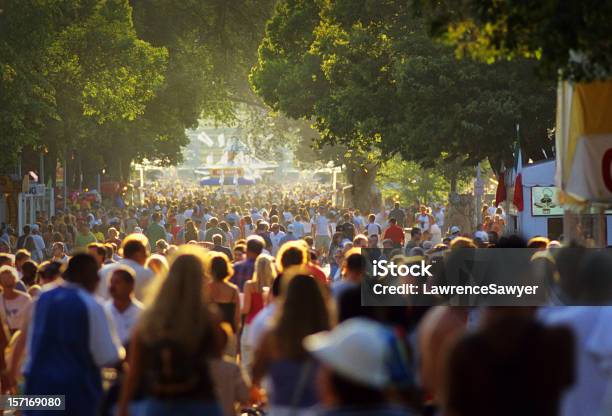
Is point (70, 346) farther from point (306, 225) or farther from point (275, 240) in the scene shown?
point (306, 225)

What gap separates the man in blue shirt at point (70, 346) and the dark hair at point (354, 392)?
3.55 m

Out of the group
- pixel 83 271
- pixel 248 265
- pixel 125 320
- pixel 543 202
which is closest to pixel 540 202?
pixel 543 202

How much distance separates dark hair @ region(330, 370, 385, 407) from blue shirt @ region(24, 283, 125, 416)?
→ 3.55 metres

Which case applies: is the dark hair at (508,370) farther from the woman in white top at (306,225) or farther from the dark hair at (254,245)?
the woman in white top at (306,225)

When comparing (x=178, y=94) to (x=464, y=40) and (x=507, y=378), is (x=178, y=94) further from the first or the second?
(x=507, y=378)

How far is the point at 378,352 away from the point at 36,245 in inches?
866

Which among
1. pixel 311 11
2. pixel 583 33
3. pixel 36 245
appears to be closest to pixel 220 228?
pixel 36 245

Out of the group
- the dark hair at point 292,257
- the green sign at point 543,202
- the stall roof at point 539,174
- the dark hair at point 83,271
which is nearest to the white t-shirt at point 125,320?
the dark hair at point 83,271

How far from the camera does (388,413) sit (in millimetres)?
5219

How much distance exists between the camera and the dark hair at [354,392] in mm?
5133

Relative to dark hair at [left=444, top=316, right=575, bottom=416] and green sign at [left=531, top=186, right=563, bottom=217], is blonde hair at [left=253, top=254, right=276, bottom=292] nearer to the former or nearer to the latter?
dark hair at [left=444, top=316, right=575, bottom=416]

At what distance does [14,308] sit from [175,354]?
6.63 metres

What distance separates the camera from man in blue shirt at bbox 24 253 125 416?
8492 mm

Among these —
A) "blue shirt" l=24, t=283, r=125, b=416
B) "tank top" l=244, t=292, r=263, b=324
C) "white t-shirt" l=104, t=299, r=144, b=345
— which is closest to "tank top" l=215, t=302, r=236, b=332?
"tank top" l=244, t=292, r=263, b=324
